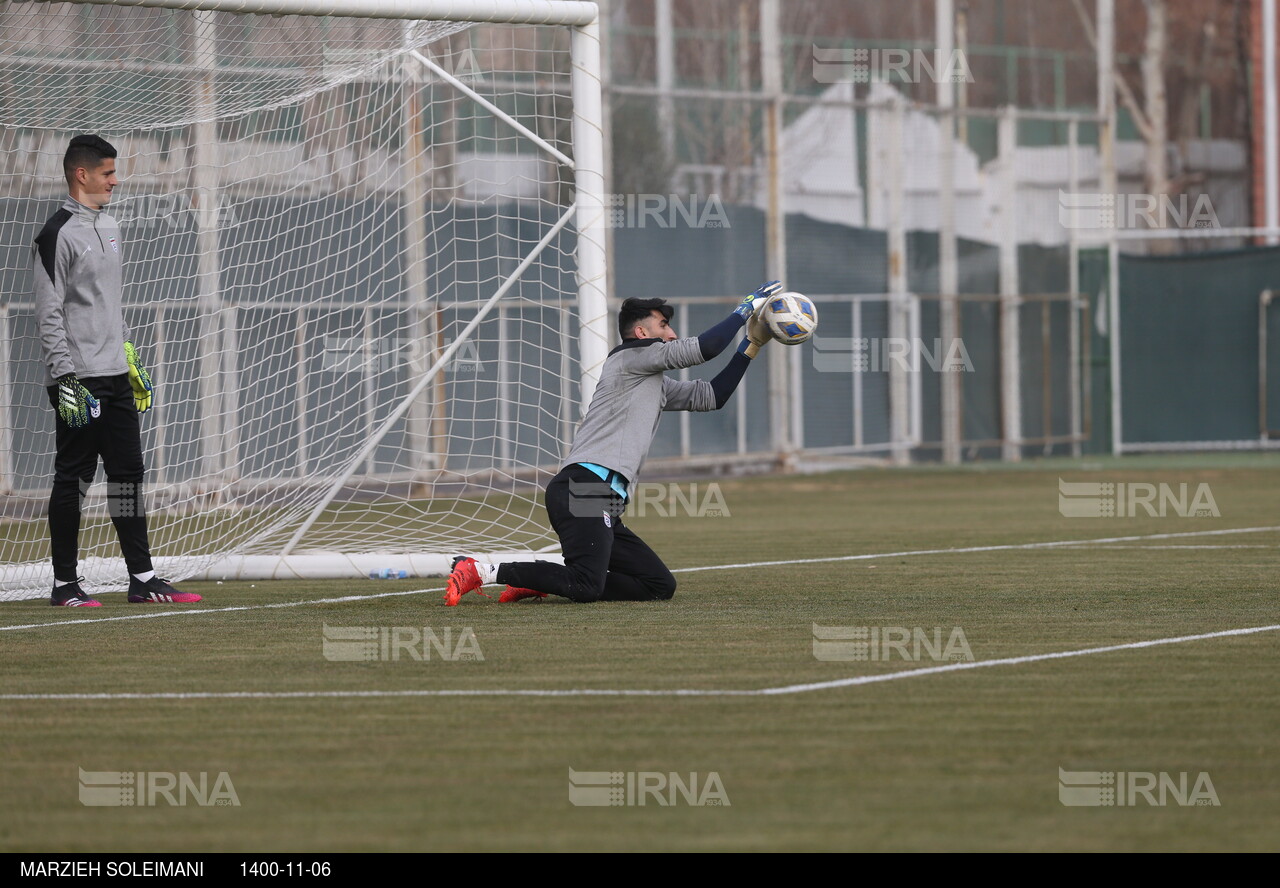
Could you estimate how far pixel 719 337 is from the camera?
8836 mm

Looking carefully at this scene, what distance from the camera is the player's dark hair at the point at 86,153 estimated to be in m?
9.19

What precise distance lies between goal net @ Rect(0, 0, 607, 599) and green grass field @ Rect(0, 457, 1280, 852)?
7.31 ft

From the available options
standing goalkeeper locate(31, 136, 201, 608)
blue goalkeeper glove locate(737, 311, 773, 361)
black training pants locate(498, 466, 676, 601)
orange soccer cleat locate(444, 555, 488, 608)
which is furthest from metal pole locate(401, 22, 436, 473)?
blue goalkeeper glove locate(737, 311, 773, 361)

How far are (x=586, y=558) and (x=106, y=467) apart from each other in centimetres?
256

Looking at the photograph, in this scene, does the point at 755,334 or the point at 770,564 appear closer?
the point at 755,334

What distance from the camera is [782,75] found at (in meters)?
22.9

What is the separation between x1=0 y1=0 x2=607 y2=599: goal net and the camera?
428 inches

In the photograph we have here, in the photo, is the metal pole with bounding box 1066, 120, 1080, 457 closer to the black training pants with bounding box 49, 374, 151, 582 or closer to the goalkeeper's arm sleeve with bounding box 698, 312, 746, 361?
the goalkeeper's arm sleeve with bounding box 698, 312, 746, 361

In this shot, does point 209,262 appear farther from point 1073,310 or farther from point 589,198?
point 1073,310

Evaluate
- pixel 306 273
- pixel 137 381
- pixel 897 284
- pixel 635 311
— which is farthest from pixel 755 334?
pixel 897 284

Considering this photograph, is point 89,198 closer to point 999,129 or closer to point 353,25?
point 353,25

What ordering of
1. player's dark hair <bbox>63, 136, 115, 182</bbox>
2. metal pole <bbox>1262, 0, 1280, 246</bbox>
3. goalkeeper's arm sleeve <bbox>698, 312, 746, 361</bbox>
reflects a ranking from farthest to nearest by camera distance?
metal pole <bbox>1262, 0, 1280, 246</bbox>
player's dark hair <bbox>63, 136, 115, 182</bbox>
goalkeeper's arm sleeve <bbox>698, 312, 746, 361</bbox>

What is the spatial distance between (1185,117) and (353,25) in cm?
3409
